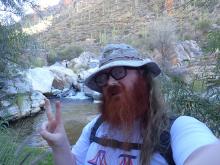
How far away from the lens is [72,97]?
18.5m

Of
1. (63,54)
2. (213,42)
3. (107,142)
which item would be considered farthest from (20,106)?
(63,54)

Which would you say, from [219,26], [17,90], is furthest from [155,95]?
[17,90]

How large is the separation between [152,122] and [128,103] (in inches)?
4.5

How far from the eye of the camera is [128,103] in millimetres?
1508

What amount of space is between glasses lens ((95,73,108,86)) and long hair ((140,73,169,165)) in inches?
6.3

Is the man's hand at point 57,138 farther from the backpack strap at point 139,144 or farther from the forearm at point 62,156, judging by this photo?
the backpack strap at point 139,144

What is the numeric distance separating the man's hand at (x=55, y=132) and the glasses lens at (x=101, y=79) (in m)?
0.20

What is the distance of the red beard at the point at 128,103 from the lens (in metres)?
1.51

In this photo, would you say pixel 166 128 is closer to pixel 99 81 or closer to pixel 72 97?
pixel 99 81

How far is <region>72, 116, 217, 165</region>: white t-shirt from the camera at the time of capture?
1.16 meters

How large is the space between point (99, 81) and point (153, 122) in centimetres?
31

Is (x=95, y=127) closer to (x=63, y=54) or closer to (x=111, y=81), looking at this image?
(x=111, y=81)

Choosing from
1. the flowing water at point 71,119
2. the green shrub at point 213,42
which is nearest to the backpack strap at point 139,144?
the green shrub at point 213,42

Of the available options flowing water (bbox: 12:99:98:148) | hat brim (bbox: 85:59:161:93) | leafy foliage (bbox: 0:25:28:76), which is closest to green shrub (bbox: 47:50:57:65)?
flowing water (bbox: 12:99:98:148)
